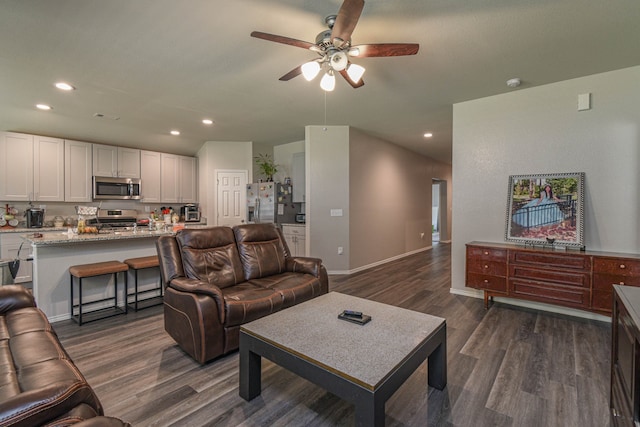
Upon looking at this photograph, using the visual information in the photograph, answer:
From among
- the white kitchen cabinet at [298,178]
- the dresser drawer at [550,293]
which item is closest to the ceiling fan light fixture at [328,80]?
the dresser drawer at [550,293]

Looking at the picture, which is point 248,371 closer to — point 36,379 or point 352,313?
point 352,313

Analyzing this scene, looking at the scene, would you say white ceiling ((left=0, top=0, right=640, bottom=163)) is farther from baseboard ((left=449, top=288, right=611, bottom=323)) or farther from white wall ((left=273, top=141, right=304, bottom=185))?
baseboard ((left=449, top=288, right=611, bottom=323))

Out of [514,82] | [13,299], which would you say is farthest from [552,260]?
[13,299]

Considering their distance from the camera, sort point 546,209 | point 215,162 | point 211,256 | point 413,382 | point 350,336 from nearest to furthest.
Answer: point 350,336, point 413,382, point 211,256, point 546,209, point 215,162

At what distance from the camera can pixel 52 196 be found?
5.09 meters

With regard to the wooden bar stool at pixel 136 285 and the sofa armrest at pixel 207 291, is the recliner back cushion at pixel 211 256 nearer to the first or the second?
the sofa armrest at pixel 207 291

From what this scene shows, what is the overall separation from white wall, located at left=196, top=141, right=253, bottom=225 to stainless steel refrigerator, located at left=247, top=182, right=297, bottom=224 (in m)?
0.64

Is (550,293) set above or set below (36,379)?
below

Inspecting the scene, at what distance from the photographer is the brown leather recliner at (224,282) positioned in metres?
2.21

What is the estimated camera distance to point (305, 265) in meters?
3.19

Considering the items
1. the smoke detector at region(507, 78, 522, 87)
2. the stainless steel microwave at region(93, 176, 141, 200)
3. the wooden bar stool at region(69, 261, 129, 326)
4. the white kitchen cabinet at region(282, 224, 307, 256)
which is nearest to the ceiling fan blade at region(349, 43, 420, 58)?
the smoke detector at region(507, 78, 522, 87)

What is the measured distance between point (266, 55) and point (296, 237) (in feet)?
10.8

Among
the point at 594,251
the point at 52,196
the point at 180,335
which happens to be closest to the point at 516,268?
the point at 594,251

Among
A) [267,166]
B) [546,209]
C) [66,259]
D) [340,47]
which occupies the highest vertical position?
[340,47]
